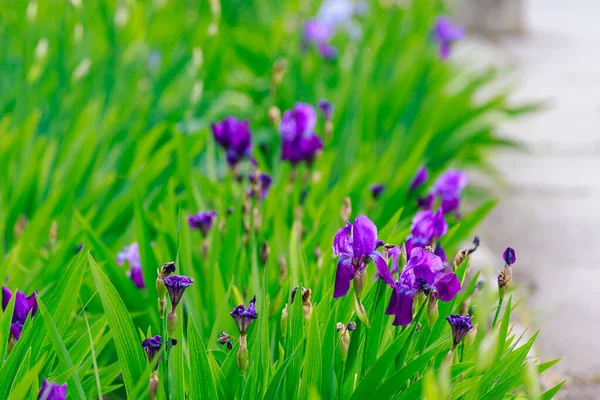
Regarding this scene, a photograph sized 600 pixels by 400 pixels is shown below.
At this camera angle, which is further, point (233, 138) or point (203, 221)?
point (233, 138)

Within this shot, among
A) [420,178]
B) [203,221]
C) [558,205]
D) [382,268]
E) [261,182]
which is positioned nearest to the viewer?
[382,268]

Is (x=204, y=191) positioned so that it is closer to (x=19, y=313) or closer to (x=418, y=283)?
(x=19, y=313)

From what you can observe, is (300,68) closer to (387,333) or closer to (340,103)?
(340,103)

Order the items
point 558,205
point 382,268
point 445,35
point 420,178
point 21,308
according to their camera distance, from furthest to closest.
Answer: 1. point 445,35
2. point 558,205
3. point 420,178
4. point 21,308
5. point 382,268

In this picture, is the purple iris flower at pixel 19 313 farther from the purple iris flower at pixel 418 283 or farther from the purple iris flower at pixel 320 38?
the purple iris flower at pixel 320 38

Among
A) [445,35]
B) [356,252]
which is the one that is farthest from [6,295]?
[445,35]

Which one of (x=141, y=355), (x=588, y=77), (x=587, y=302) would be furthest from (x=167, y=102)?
(x=588, y=77)
